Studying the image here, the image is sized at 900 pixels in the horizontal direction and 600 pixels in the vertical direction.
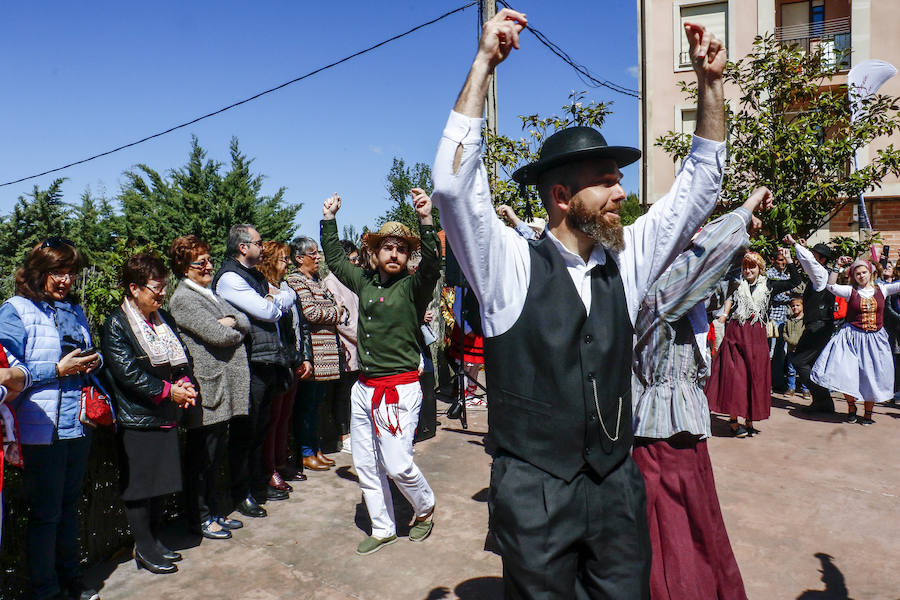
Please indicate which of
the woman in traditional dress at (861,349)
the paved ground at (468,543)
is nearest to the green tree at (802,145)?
the woman in traditional dress at (861,349)

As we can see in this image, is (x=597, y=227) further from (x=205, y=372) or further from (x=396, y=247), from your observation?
(x=205, y=372)

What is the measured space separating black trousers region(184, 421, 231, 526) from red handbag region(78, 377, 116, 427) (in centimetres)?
79

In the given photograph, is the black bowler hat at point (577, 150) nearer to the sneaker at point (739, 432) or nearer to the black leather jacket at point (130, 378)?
the black leather jacket at point (130, 378)

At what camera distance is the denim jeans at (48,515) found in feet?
10.9

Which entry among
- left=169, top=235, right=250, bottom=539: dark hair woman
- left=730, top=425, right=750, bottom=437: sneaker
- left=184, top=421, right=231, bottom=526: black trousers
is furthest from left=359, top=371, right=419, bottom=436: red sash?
left=730, top=425, right=750, bottom=437: sneaker

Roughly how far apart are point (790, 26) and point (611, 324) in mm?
20959

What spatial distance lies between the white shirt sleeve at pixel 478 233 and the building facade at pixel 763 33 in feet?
51.4

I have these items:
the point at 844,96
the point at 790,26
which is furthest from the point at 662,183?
the point at 844,96

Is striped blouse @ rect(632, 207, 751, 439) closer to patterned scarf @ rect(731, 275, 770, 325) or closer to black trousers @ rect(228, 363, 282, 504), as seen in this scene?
black trousers @ rect(228, 363, 282, 504)

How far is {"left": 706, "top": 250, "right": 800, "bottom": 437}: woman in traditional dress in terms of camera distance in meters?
7.11

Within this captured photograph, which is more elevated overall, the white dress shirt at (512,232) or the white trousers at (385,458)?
the white dress shirt at (512,232)

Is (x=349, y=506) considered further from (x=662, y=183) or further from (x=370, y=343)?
(x=662, y=183)

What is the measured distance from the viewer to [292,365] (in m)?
5.28

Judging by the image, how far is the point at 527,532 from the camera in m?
1.93
